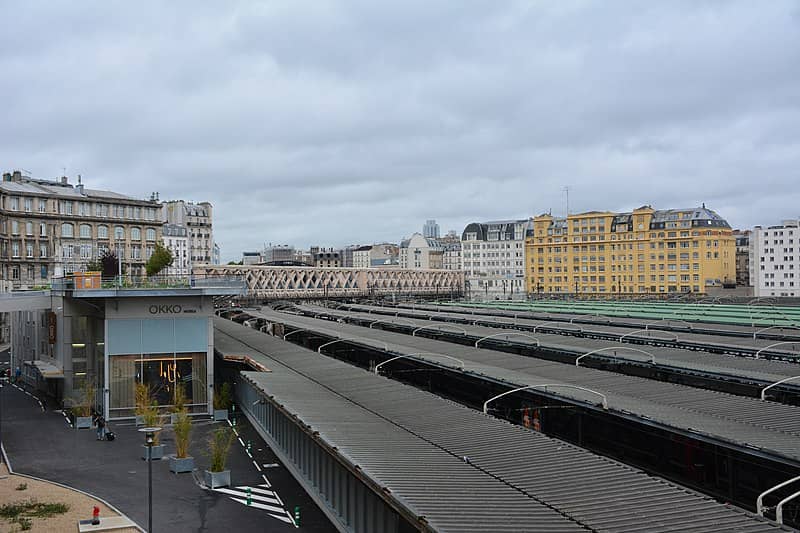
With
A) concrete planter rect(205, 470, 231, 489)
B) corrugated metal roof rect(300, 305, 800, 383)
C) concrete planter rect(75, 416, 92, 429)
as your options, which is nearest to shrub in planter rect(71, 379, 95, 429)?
concrete planter rect(75, 416, 92, 429)

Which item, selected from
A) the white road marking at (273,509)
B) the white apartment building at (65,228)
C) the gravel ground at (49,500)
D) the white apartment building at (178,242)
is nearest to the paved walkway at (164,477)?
the white road marking at (273,509)

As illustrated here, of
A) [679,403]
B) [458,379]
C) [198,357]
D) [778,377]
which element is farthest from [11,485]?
[778,377]

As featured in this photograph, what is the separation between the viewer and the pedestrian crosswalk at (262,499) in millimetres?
22625

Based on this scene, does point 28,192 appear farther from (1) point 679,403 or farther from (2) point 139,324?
(1) point 679,403

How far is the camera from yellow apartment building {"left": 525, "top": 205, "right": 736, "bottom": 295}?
135m

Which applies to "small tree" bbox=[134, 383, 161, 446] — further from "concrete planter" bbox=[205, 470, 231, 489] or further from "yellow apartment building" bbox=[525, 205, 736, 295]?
"yellow apartment building" bbox=[525, 205, 736, 295]

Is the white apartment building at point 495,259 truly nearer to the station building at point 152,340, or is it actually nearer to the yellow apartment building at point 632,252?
the yellow apartment building at point 632,252

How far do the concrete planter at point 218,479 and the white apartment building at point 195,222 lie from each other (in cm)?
14412

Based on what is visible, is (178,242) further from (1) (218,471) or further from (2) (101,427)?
(1) (218,471)

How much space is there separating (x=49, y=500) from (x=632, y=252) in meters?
131

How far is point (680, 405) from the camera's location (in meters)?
23.4

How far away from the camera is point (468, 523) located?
12.4 meters

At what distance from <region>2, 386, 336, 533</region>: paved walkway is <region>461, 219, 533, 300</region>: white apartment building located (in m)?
126

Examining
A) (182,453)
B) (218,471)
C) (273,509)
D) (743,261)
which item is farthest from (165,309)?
(743,261)
